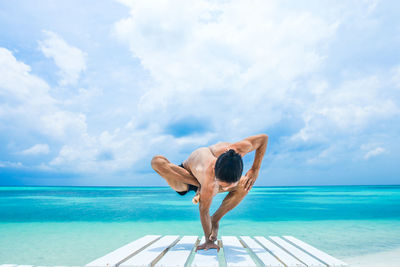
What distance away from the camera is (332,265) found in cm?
260

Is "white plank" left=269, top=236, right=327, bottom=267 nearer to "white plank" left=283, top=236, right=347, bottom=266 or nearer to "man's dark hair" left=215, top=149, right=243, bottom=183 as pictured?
"white plank" left=283, top=236, right=347, bottom=266

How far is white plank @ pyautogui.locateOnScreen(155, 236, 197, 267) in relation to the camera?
2.70 meters

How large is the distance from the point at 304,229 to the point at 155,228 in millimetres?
4421

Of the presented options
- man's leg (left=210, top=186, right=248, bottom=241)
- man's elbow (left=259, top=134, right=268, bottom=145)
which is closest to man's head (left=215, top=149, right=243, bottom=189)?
man's leg (left=210, top=186, right=248, bottom=241)

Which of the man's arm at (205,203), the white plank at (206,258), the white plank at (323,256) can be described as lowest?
the white plank at (323,256)

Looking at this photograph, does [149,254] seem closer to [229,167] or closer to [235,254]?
[235,254]

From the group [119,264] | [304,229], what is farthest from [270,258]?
[304,229]

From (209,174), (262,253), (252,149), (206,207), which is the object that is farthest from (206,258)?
(252,149)

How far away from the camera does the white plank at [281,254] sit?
2.71 metres

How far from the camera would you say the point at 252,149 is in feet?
11.5

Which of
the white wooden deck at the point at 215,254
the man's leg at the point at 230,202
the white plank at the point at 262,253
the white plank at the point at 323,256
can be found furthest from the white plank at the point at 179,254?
the white plank at the point at 323,256

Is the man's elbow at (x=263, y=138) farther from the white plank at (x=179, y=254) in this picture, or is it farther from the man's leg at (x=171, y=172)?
the white plank at (x=179, y=254)

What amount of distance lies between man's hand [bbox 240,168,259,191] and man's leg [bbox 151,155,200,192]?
58 centimetres

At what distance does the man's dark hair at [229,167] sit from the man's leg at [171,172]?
0.82 meters
